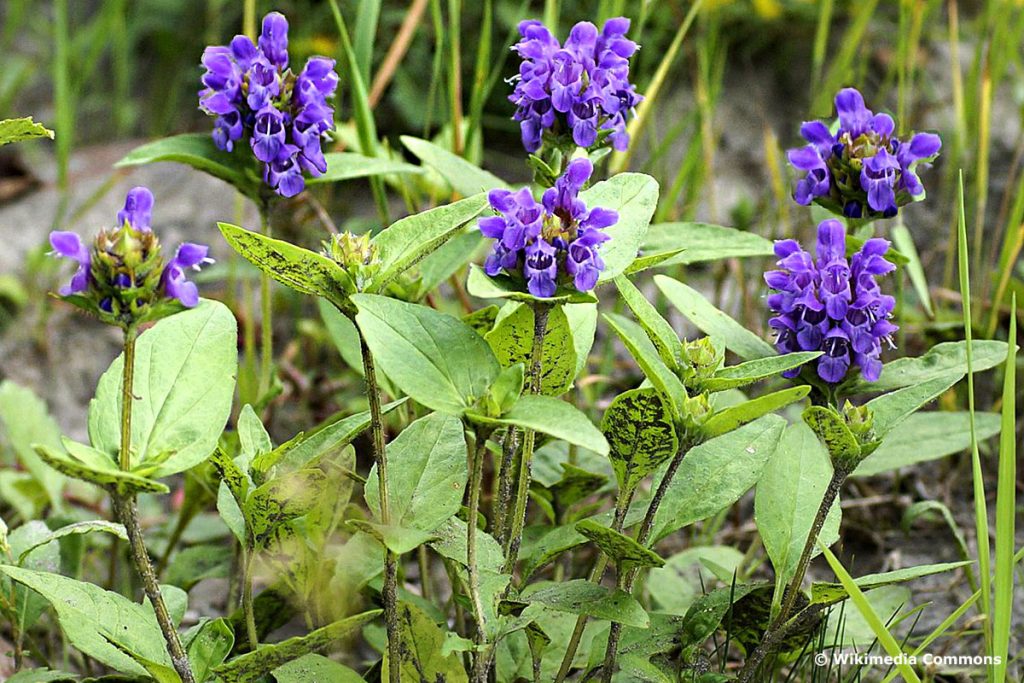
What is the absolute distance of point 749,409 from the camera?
122 cm

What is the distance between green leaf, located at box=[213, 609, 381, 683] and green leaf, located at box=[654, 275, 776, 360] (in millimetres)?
609

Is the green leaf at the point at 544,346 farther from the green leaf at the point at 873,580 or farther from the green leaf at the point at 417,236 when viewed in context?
the green leaf at the point at 873,580

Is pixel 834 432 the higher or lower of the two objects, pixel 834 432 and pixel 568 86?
the lower

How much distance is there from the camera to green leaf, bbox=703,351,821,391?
4.23 feet

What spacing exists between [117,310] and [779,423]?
91 cm

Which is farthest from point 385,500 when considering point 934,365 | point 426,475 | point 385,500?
point 934,365

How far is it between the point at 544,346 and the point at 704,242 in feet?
1.29

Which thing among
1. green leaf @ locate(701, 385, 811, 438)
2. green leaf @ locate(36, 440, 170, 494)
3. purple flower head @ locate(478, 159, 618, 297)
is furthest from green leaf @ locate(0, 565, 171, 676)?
green leaf @ locate(701, 385, 811, 438)

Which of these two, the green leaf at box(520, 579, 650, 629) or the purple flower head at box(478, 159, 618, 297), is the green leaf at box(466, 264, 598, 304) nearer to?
the purple flower head at box(478, 159, 618, 297)

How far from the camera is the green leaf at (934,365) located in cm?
154

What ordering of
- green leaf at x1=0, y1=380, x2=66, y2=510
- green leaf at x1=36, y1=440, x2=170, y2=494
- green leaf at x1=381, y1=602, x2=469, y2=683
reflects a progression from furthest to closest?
green leaf at x1=0, y1=380, x2=66, y2=510
green leaf at x1=381, y1=602, x2=469, y2=683
green leaf at x1=36, y1=440, x2=170, y2=494

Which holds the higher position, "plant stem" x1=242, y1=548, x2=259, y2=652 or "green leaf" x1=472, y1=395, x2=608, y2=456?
"green leaf" x1=472, y1=395, x2=608, y2=456

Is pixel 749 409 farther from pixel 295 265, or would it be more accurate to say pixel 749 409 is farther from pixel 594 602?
pixel 295 265

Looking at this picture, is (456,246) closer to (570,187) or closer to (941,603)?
(570,187)
